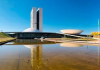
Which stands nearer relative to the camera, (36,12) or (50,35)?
(50,35)

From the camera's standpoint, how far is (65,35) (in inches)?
2625

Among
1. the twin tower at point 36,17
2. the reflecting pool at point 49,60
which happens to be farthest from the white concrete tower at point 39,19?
the reflecting pool at point 49,60

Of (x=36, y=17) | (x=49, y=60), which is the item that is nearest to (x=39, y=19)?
(x=36, y=17)

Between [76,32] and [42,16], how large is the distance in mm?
43988

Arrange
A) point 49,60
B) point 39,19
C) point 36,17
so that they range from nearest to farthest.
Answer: point 49,60 → point 39,19 → point 36,17

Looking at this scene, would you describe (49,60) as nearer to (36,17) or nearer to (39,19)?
(39,19)

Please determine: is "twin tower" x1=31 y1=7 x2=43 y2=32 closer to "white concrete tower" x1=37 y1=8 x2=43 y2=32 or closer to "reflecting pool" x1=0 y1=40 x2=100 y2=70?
"white concrete tower" x1=37 y1=8 x2=43 y2=32

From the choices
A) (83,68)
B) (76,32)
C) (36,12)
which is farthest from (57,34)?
(83,68)

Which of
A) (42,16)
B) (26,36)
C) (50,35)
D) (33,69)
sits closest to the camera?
(33,69)

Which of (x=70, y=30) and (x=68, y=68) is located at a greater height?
(x=70, y=30)

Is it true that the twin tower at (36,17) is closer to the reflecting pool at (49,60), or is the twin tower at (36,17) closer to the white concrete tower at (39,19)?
the white concrete tower at (39,19)

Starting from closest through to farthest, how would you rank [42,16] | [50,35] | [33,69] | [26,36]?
[33,69] → [26,36] → [50,35] → [42,16]

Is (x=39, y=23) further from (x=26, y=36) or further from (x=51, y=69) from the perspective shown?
(x=51, y=69)

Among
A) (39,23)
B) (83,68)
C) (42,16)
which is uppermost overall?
(42,16)
